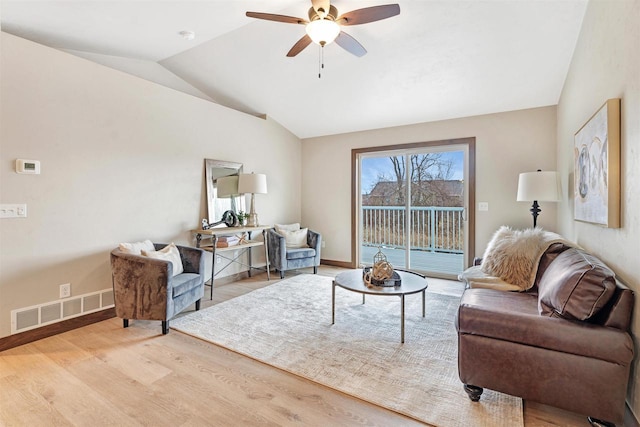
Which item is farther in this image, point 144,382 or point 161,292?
point 161,292

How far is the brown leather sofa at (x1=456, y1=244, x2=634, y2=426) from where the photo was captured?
1496mm

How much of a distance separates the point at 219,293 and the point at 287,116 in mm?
3030

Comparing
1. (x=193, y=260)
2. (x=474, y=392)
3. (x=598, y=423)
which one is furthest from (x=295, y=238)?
(x=598, y=423)

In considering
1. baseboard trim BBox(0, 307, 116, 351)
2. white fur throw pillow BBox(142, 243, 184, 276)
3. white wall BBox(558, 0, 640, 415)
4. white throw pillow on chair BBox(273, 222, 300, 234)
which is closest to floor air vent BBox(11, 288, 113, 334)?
baseboard trim BBox(0, 307, 116, 351)

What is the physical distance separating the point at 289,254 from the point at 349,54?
2.82m

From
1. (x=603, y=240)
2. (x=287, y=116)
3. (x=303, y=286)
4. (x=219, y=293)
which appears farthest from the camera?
(x=287, y=116)

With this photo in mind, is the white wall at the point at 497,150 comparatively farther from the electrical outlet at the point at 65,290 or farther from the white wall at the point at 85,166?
the electrical outlet at the point at 65,290

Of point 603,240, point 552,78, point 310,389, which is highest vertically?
point 552,78

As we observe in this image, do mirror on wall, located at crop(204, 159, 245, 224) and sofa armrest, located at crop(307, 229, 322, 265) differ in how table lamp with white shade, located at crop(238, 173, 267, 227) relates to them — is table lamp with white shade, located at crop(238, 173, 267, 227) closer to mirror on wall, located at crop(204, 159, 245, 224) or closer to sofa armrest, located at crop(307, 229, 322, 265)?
mirror on wall, located at crop(204, 159, 245, 224)

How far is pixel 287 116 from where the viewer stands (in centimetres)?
516

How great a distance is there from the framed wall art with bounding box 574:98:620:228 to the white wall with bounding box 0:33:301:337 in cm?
408

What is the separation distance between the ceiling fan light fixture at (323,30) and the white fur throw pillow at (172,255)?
244cm

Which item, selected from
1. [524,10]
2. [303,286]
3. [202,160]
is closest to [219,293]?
[303,286]

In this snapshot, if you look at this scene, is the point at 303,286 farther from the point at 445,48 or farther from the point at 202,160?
the point at 445,48
